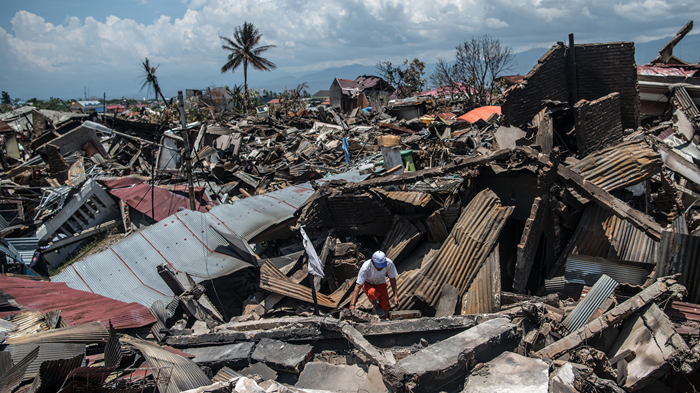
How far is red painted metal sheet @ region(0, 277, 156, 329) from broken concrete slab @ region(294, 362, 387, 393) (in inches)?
88.0

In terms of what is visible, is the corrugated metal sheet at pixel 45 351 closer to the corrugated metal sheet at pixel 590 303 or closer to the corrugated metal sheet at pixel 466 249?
the corrugated metal sheet at pixel 466 249

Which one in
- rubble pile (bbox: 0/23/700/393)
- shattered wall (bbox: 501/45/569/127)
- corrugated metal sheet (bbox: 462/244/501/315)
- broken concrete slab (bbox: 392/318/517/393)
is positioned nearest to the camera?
broken concrete slab (bbox: 392/318/517/393)

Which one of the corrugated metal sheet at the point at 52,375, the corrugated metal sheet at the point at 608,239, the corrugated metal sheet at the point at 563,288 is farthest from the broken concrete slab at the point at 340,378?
the corrugated metal sheet at the point at 608,239

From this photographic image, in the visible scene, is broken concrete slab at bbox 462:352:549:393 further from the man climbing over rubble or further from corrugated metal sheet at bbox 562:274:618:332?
the man climbing over rubble

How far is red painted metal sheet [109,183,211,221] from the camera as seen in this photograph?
10.7m

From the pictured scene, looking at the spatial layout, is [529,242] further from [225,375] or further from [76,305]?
[76,305]

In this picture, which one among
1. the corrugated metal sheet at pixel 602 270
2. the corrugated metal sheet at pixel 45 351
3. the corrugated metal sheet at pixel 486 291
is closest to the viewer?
the corrugated metal sheet at pixel 45 351

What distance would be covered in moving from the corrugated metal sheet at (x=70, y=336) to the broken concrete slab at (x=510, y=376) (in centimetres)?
367

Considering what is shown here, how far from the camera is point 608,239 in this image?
228 inches

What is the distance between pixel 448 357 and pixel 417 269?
2.91 m

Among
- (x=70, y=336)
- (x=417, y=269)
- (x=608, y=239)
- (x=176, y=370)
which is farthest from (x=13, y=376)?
(x=608, y=239)

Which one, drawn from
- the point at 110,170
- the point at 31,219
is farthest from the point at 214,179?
the point at 31,219

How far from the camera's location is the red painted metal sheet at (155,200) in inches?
420

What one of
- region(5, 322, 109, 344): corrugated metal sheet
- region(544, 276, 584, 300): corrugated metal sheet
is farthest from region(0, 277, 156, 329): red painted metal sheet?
region(544, 276, 584, 300): corrugated metal sheet
